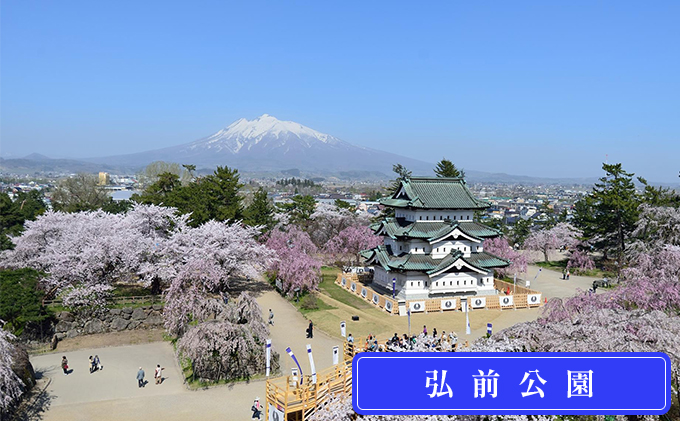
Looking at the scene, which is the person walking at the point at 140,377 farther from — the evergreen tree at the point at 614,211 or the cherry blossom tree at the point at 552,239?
the cherry blossom tree at the point at 552,239

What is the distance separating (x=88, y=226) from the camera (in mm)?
33969

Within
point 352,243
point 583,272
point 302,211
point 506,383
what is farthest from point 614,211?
point 506,383

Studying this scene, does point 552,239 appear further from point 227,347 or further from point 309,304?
point 227,347

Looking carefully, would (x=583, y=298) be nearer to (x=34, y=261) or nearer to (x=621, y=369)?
(x=621, y=369)

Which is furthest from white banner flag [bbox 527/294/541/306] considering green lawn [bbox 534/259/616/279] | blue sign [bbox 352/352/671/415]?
Result: blue sign [bbox 352/352/671/415]

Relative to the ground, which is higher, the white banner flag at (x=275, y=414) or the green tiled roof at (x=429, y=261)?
the green tiled roof at (x=429, y=261)

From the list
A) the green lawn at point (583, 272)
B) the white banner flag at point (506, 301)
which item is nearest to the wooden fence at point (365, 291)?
the white banner flag at point (506, 301)

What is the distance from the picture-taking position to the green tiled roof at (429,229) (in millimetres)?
33906

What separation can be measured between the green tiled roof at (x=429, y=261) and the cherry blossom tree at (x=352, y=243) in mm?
11548

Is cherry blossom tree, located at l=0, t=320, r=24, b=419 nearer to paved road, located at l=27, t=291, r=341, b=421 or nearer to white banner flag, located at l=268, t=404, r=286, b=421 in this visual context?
paved road, located at l=27, t=291, r=341, b=421

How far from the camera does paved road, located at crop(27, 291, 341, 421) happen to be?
17.7m

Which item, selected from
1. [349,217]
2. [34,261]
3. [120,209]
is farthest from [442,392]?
[120,209]

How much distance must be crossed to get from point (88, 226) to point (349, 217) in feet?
99.9

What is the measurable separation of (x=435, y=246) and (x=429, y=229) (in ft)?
4.31
